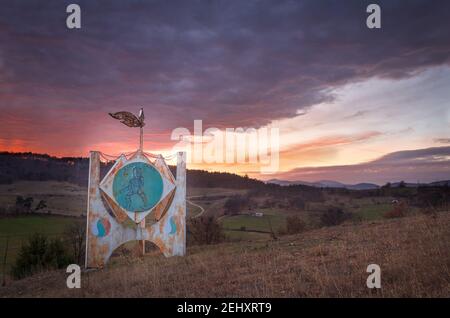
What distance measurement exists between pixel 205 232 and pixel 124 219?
57.6ft

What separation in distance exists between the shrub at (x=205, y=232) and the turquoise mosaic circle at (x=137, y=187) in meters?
16.5

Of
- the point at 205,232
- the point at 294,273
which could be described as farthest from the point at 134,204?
the point at 205,232

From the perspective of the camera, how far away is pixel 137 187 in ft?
49.5

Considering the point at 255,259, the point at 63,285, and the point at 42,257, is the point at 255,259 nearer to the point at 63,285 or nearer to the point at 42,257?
the point at 63,285

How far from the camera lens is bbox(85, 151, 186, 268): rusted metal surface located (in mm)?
13961

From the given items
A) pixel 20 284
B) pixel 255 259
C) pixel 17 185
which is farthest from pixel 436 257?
pixel 17 185

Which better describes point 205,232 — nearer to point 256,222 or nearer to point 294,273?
point 294,273

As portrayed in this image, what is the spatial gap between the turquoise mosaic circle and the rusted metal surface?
0.61 ft

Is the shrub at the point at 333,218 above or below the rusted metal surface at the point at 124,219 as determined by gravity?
below

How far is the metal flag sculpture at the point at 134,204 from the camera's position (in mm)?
14055

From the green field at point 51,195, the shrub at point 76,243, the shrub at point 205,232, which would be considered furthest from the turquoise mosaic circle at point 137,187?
the green field at point 51,195

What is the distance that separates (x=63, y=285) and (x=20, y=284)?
9.44 feet

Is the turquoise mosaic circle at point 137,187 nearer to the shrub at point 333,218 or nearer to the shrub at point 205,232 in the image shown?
the shrub at point 205,232

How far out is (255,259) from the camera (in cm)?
1273
